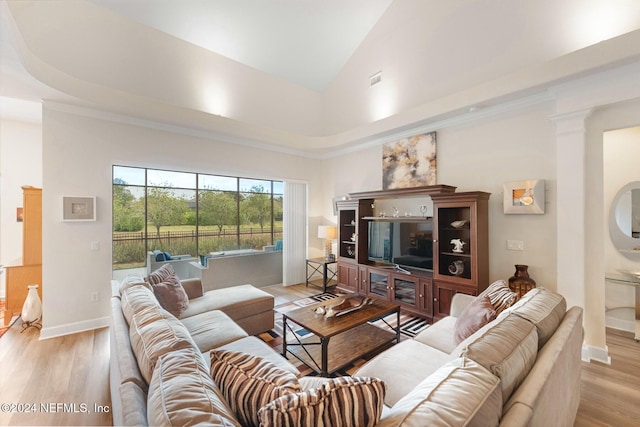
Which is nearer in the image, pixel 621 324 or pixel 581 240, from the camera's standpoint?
pixel 581 240

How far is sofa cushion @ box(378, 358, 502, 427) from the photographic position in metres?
0.83

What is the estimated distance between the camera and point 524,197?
321 cm

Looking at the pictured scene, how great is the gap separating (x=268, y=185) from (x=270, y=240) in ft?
4.53

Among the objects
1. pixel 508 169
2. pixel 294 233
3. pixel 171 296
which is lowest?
pixel 171 296

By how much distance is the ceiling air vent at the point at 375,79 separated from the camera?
15.9ft

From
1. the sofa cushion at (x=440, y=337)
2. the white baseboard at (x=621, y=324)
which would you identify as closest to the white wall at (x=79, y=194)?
the sofa cushion at (x=440, y=337)

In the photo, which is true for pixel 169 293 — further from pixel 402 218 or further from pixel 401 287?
pixel 402 218

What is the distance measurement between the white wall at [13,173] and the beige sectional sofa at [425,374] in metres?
4.44

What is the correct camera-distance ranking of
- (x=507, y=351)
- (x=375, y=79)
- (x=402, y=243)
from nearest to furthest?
(x=507, y=351) → (x=402, y=243) → (x=375, y=79)

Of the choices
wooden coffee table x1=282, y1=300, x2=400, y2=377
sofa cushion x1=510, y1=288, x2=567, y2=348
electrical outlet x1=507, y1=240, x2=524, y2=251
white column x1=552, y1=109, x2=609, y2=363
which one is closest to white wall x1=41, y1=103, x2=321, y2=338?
wooden coffee table x1=282, y1=300, x2=400, y2=377

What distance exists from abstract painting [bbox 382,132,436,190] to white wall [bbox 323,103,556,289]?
143 millimetres

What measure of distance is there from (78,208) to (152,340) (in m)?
3.26

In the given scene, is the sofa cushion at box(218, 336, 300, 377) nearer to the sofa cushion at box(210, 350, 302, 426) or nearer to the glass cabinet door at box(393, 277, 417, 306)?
the sofa cushion at box(210, 350, 302, 426)

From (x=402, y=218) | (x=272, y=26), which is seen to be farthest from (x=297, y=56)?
(x=402, y=218)
